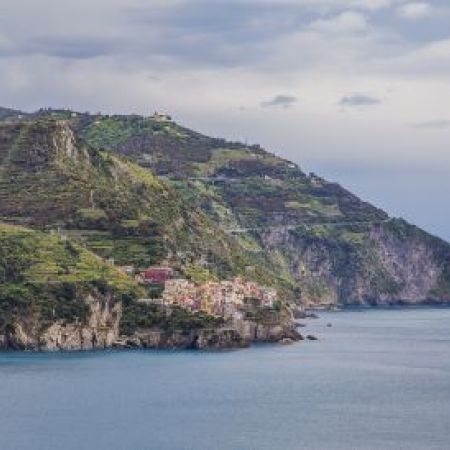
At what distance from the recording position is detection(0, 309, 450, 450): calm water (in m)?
132

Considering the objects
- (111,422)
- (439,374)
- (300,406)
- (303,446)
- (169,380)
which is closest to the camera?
(303,446)

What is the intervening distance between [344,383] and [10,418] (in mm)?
49622

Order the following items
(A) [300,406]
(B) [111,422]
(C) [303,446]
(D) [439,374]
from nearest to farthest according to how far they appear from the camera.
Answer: (C) [303,446] < (B) [111,422] < (A) [300,406] < (D) [439,374]

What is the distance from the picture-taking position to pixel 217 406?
510ft

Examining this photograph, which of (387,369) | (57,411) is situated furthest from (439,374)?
(57,411)

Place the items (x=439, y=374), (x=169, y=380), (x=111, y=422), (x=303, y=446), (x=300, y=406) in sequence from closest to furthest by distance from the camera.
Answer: (x=303, y=446)
(x=111, y=422)
(x=300, y=406)
(x=169, y=380)
(x=439, y=374)

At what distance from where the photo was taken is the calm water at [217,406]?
432 feet

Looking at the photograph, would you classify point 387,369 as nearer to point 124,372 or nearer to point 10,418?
point 124,372

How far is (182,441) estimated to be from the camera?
13162 centimetres

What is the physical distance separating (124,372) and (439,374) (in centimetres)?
3846

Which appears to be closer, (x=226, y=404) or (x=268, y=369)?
(x=226, y=404)

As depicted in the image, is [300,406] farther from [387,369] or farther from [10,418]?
[387,369]

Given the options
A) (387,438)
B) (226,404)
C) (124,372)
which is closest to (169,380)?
(124,372)

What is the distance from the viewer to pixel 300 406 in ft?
515
